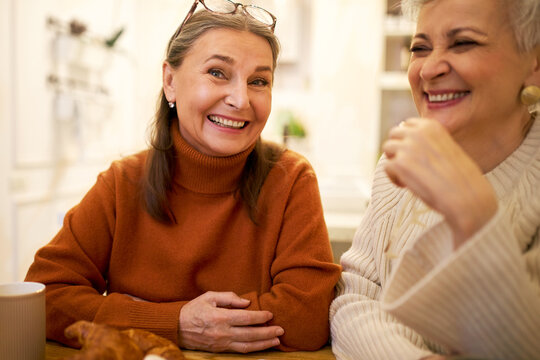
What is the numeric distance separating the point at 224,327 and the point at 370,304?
326 millimetres

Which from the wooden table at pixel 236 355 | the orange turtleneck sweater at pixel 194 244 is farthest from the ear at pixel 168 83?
the wooden table at pixel 236 355

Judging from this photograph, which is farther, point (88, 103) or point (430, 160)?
point (88, 103)

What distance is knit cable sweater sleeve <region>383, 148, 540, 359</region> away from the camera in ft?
2.09

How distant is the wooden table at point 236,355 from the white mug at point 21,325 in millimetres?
139

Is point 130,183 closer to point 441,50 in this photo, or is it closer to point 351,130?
point 441,50

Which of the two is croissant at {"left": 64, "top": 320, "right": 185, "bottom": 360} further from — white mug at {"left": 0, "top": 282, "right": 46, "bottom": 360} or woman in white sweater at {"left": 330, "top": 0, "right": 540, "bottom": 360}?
woman in white sweater at {"left": 330, "top": 0, "right": 540, "bottom": 360}

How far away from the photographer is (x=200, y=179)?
1.30m

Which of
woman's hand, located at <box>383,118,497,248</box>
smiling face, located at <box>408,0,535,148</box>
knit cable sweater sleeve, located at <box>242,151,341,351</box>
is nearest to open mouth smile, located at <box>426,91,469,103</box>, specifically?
smiling face, located at <box>408,0,535,148</box>

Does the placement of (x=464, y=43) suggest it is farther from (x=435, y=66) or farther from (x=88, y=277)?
(x=88, y=277)

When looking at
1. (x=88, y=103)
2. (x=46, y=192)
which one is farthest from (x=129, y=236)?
(x=88, y=103)

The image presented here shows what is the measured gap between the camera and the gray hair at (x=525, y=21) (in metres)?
0.85

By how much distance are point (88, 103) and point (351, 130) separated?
2.24 meters

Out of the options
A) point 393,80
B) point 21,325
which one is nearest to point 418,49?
point 21,325

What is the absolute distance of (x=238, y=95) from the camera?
Answer: 3.91ft
